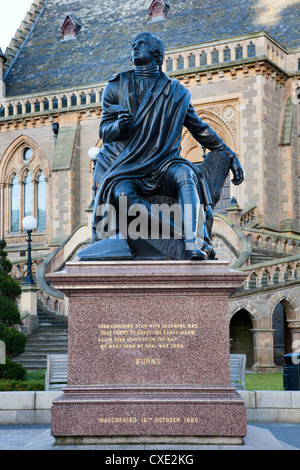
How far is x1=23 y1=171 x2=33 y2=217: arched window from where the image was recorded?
36.6 meters

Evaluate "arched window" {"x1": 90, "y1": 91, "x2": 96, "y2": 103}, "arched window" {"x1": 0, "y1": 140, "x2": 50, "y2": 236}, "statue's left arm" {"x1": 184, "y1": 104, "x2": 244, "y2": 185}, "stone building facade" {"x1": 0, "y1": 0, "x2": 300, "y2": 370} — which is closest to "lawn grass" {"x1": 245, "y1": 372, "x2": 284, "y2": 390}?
"stone building facade" {"x1": 0, "y1": 0, "x2": 300, "y2": 370}

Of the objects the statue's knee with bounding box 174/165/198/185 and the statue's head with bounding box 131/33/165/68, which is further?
the statue's head with bounding box 131/33/165/68

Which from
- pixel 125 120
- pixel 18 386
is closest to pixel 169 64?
pixel 18 386

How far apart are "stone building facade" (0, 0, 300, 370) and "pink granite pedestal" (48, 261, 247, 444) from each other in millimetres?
12819

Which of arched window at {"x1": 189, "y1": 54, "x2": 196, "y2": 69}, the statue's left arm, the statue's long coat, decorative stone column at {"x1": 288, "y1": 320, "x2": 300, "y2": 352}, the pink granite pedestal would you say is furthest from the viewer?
arched window at {"x1": 189, "y1": 54, "x2": 196, "y2": 69}

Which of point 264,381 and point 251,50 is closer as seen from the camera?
point 264,381

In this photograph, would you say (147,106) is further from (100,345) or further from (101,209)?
(100,345)

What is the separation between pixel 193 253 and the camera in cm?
678

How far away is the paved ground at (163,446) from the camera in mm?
6215

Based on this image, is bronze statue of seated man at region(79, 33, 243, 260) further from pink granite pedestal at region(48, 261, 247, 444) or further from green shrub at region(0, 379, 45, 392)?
green shrub at region(0, 379, 45, 392)

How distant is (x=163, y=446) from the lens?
6254 millimetres

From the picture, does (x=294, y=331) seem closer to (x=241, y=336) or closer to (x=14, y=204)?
(x=241, y=336)

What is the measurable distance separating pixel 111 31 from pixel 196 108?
1001 centimetres
